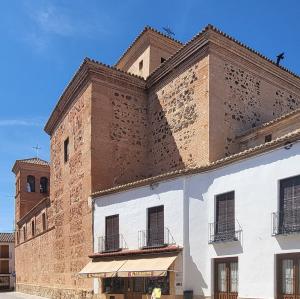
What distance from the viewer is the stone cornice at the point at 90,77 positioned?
58.7 ft

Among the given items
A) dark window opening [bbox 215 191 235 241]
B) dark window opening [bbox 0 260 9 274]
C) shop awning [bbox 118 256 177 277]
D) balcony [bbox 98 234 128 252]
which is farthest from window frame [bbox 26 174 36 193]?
dark window opening [bbox 215 191 235 241]

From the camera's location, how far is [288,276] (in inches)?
386

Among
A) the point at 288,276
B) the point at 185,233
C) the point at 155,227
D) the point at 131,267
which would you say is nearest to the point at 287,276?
the point at 288,276

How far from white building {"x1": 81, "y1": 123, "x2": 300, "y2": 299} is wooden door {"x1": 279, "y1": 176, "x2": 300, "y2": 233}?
0.02 meters

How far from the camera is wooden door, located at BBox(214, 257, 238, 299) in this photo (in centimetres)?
1118

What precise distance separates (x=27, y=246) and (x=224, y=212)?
848 inches

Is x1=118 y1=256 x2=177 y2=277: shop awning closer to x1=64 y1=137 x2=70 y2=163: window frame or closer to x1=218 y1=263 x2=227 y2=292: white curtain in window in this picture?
x1=218 y1=263 x2=227 y2=292: white curtain in window

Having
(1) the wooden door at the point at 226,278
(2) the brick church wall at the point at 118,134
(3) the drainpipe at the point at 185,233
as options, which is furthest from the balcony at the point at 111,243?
(1) the wooden door at the point at 226,278

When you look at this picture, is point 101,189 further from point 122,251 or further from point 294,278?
point 294,278

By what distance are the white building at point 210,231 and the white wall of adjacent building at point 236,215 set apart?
0.02 m

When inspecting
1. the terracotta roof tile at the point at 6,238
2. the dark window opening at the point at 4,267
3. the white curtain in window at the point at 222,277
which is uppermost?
the white curtain in window at the point at 222,277

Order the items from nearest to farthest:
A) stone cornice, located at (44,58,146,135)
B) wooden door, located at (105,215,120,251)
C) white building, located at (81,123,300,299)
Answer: white building, located at (81,123,300,299)
wooden door, located at (105,215,120,251)
stone cornice, located at (44,58,146,135)

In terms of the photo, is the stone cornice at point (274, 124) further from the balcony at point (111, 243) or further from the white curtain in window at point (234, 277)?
the balcony at point (111, 243)

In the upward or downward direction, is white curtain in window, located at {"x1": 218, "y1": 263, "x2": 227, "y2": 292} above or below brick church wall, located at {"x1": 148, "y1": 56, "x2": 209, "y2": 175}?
below
